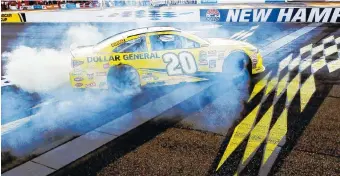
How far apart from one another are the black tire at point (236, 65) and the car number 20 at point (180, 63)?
78 cm

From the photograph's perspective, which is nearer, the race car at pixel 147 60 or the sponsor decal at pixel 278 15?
the race car at pixel 147 60

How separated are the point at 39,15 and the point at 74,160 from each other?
21.0 m

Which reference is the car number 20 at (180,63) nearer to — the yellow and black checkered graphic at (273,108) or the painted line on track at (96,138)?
the painted line on track at (96,138)

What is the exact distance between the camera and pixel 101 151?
5223 millimetres

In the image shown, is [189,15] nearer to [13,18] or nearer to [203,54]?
[203,54]

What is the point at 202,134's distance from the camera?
5.58m

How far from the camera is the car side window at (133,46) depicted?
7422 millimetres

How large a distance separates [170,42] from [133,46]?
822 mm

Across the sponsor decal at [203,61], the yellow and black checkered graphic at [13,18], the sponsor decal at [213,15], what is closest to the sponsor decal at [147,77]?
the sponsor decal at [203,61]

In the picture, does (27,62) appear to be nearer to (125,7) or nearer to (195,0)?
(125,7)

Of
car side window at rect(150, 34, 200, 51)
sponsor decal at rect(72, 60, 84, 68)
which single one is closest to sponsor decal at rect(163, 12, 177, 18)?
car side window at rect(150, 34, 200, 51)

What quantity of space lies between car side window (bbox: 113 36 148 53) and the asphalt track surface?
1.02m

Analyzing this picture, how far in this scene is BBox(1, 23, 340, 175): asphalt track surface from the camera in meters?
4.66

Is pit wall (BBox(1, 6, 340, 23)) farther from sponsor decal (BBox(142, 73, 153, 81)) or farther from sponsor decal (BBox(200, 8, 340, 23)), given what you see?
sponsor decal (BBox(142, 73, 153, 81))
